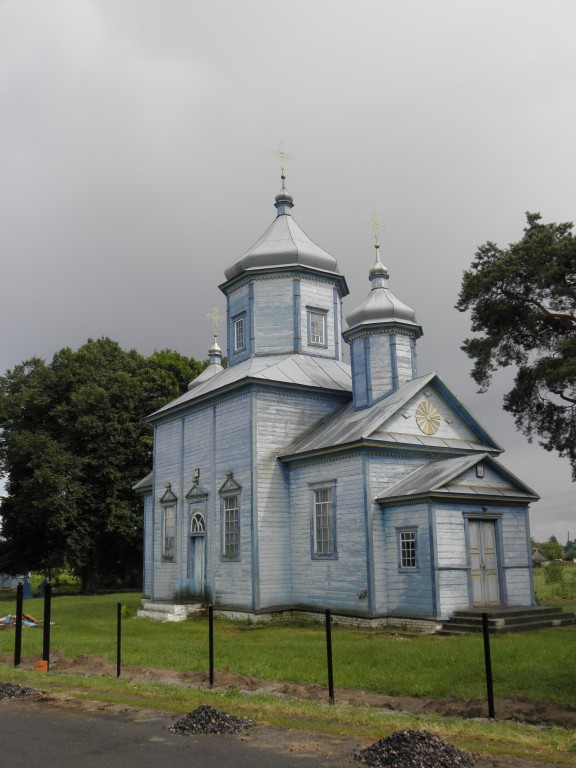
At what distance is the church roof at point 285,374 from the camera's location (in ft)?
71.2

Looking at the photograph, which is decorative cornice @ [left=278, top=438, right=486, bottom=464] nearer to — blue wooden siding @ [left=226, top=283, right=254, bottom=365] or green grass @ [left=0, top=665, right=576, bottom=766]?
blue wooden siding @ [left=226, top=283, right=254, bottom=365]

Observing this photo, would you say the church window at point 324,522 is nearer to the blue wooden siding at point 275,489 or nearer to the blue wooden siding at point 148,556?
the blue wooden siding at point 275,489

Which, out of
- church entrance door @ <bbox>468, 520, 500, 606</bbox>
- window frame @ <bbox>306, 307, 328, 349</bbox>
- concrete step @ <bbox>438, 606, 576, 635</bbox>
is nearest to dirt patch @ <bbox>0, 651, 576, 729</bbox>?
concrete step @ <bbox>438, 606, 576, 635</bbox>

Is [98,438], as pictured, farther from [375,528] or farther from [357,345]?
[375,528]

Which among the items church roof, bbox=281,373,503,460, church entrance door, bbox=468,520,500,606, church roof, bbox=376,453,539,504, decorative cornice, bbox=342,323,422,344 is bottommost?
church entrance door, bbox=468,520,500,606

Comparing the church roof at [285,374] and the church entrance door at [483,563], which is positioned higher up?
the church roof at [285,374]

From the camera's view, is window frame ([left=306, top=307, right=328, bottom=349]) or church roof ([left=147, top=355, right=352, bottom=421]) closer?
church roof ([left=147, top=355, right=352, bottom=421])

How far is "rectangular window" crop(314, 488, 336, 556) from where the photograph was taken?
19438 millimetres

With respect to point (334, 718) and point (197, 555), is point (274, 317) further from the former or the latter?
point (334, 718)

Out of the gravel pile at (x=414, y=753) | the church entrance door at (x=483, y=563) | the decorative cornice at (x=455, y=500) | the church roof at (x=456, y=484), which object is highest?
the church roof at (x=456, y=484)

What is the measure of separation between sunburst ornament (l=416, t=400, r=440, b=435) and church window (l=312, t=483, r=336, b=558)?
3.17 meters

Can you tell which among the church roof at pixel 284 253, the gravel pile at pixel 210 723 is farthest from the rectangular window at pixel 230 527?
the gravel pile at pixel 210 723

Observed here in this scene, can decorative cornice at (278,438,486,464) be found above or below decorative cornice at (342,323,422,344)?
below

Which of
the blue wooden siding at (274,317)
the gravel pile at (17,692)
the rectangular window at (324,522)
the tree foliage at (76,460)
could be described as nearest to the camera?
the gravel pile at (17,692)
